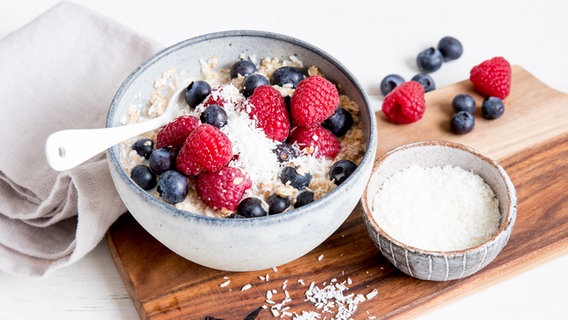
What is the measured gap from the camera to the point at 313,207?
1377 millimetres

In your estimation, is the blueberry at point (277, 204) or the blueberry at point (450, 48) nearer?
the blueberry at point (277, 204)

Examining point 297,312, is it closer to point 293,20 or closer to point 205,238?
point 205,238

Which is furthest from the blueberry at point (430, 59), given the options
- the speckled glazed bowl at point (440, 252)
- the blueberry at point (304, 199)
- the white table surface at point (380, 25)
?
the blueberry at point (304, 199)

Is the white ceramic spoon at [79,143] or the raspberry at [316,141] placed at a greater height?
the white ceramic spoon at [79,143]

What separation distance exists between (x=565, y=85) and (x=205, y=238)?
1.27 meters

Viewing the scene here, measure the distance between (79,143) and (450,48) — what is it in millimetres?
1193

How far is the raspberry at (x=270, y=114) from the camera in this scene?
1512 mm

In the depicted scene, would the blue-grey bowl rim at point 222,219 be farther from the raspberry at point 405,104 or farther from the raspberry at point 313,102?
the raspberry at point 405,104

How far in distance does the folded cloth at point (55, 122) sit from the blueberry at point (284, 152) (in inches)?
15.6

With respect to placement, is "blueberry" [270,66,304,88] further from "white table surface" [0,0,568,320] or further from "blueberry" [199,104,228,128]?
"white table surface" [0,0,568,320]

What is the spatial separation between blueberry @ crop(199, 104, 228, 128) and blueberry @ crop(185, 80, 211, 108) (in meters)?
0.10

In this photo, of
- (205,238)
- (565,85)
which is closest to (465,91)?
(565,85)

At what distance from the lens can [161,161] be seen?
1.46m

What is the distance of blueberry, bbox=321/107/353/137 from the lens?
61.9 inches
